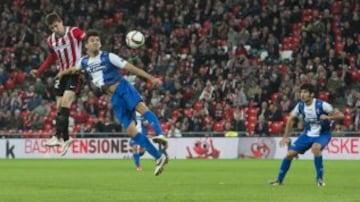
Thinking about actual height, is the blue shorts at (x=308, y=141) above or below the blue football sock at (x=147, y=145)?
below

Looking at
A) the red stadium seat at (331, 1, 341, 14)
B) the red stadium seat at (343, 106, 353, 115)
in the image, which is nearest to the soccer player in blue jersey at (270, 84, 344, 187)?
the red stadium seat at (343, 106, 353, 115)

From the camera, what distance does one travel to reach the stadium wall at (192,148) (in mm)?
30641

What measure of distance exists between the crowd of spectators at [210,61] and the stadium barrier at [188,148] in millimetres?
430

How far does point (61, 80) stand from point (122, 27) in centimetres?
2152

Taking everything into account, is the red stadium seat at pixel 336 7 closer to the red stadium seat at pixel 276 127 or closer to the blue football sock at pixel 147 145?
the red stadium seat at pixel 276 127

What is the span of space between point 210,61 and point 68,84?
1825cm

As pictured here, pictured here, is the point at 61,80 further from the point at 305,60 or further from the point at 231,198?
the point at 305,60

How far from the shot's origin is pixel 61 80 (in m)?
17.9

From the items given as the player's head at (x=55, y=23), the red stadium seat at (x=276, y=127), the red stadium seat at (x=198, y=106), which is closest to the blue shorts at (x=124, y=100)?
the player's head at (x=55, y=23)

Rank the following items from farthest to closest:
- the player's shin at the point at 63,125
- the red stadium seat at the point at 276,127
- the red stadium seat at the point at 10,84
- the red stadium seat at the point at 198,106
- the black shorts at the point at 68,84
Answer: the red stadium seat at the point at 10,84, the red stadium seat at the point at 198,106, the red stadium seat at the point at 276,127, the black shorts at the point at 68,84, the player's shin at the point at 63,125

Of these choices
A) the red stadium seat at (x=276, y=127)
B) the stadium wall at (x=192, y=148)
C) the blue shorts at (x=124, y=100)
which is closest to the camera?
the blue shorts at (x=124, y=100)

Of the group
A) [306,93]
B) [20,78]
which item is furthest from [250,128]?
[306,93]

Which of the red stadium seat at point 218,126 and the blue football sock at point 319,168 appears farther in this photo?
the red stadium seat at point 218,126

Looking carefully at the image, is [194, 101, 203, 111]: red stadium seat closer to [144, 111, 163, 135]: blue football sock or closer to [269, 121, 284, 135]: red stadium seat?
[269, 121, 284, 135]: red stadium seat
